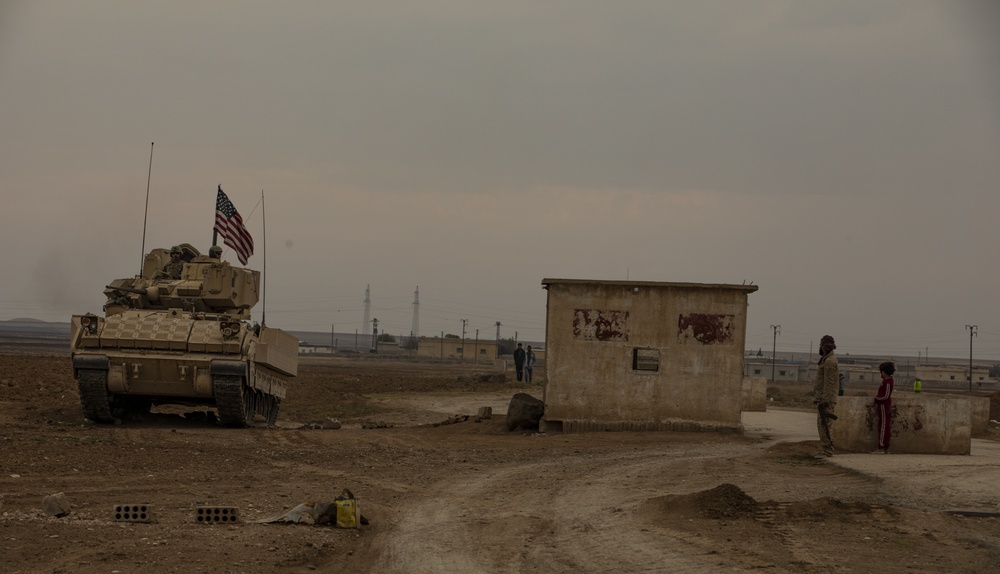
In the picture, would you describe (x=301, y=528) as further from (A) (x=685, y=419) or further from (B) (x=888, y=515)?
(A) (x=685, y=419)

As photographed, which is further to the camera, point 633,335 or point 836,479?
point 633,335

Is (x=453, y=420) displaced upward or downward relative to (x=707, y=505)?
downward

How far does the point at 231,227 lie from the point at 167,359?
19.4ft

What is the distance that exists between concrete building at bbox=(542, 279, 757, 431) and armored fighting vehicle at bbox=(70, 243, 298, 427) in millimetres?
5288

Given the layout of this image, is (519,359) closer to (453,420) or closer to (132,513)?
(453,420)

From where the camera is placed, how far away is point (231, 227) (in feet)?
80.4

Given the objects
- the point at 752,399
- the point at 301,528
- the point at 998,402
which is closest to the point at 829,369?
the point at 301,528

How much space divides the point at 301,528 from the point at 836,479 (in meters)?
6.35

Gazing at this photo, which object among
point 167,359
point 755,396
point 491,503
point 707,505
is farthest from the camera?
point 755,396

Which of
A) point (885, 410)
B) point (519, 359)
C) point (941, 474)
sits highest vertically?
point (519, 359)

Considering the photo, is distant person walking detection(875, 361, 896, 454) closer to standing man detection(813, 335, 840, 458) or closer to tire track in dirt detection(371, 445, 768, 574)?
standing man detection(813, 335, 840, 458)

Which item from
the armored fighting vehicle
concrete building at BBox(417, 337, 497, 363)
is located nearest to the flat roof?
the armored fighting vehicle

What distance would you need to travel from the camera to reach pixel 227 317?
66.7ft

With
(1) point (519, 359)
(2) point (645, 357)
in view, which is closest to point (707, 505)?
(2) point (645, 357)
